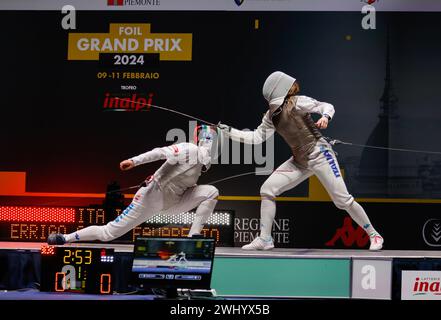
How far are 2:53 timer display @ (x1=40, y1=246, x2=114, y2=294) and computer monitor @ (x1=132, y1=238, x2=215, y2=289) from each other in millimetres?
396

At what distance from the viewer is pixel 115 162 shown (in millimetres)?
7555

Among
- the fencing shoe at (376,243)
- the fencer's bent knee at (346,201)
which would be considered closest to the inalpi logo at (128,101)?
the fencer's bent knee at (346,201)

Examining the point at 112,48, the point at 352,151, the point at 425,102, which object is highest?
the point at 112,48

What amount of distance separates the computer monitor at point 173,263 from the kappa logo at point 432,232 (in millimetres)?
3174

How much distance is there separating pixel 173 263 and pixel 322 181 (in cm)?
159

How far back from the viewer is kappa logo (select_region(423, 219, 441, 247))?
7387 mm

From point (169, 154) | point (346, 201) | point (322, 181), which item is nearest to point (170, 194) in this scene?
point (169, 154)

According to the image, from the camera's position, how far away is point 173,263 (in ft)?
16.1

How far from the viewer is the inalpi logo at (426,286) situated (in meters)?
5.46

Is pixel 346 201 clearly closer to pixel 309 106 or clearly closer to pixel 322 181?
pixel 322 181

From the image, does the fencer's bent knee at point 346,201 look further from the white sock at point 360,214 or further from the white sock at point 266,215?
the white sock at point 266,215
